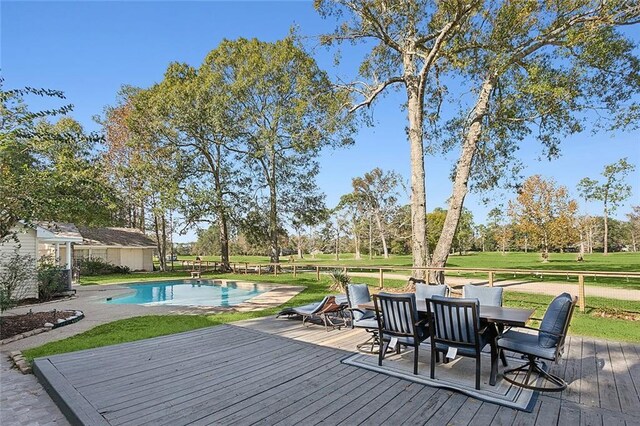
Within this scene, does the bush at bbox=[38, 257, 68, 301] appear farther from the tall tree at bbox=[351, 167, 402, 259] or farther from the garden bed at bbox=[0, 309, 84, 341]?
the tall tree at bbox=[351, 167, 402, 259]

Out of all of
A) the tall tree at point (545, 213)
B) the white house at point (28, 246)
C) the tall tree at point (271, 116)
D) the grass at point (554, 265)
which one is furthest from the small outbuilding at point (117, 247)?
the tall tree at point (545, 213)

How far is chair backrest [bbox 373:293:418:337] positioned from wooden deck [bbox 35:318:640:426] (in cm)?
53

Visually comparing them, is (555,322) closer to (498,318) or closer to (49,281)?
(498,318)

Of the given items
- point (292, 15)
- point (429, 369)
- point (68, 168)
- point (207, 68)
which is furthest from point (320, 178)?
point (429, 369)

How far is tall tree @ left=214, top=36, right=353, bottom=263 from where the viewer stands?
20625mm

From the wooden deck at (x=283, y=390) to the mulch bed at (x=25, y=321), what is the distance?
3158 mm

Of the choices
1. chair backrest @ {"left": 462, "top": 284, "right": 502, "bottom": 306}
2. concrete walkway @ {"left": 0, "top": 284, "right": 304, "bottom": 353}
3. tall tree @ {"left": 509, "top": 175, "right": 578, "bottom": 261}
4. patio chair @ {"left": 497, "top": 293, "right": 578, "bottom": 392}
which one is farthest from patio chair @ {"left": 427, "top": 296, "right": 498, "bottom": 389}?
tall tree @ {"left": 509, "top": 175, "right": 578, "bottom": 261}

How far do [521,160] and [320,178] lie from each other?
13554mm

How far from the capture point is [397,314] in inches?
158

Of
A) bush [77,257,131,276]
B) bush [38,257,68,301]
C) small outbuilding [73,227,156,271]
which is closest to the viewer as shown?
bush [38,257,68,301]

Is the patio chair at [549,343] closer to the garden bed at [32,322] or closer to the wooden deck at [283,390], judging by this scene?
the wooden deck at [283,390]

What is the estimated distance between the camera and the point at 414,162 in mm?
11422

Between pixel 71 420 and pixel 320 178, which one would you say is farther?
pixel 320 178

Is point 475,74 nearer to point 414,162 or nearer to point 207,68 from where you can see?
point 414,162
